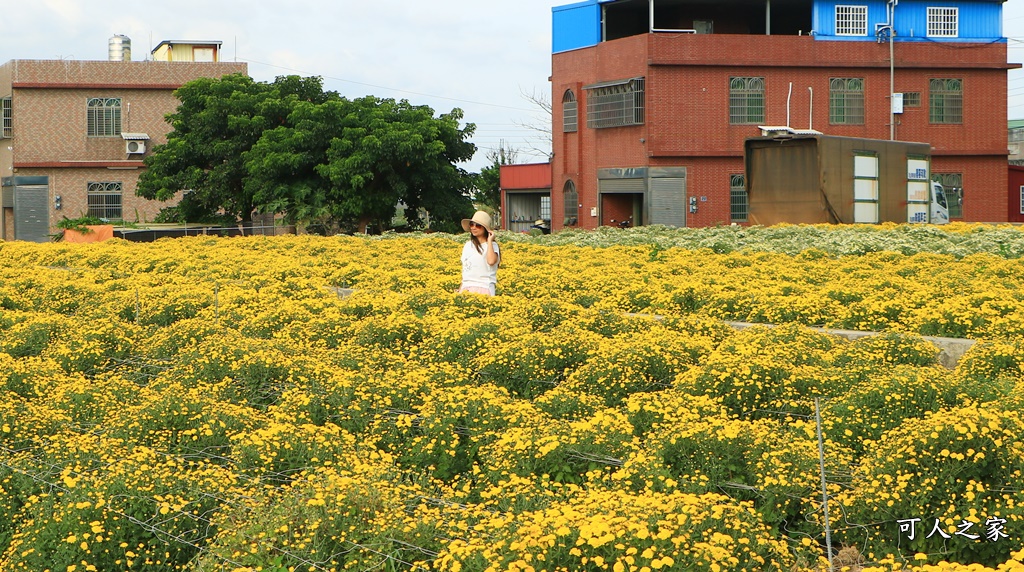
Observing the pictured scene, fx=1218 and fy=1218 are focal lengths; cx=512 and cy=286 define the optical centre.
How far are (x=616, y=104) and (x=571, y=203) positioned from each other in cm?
456

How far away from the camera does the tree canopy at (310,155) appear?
134 ft

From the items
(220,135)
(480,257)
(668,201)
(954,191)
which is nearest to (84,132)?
(220,135)

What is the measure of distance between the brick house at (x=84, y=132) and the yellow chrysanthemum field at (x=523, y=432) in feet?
146

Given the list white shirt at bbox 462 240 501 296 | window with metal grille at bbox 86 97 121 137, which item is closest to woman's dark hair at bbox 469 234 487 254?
white shirt at bbox 462 240 501 296

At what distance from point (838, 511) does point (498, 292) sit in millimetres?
9271

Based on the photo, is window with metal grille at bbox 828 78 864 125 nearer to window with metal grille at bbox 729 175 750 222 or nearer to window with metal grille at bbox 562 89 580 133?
window with metal grille at bbox 729 175 750 222

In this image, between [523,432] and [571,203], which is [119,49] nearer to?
[571,203]

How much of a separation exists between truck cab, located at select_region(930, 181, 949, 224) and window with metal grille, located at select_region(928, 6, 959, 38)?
1012 cm

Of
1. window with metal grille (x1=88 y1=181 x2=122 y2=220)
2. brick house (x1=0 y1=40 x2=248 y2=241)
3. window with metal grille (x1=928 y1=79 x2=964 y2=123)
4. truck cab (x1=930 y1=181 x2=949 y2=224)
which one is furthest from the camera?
window with metal grille (x1=88 y1=181 x2=122 y2=220)

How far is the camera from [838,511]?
22.0 ft

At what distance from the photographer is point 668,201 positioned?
137 feet

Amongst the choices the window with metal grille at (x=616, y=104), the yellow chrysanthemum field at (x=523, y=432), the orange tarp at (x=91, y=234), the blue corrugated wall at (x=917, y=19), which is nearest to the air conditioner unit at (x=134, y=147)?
the orange tarp at (x=91, y=234)

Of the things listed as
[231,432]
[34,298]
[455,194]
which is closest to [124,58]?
[455,194]

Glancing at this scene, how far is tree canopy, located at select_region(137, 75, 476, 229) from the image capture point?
134ft
